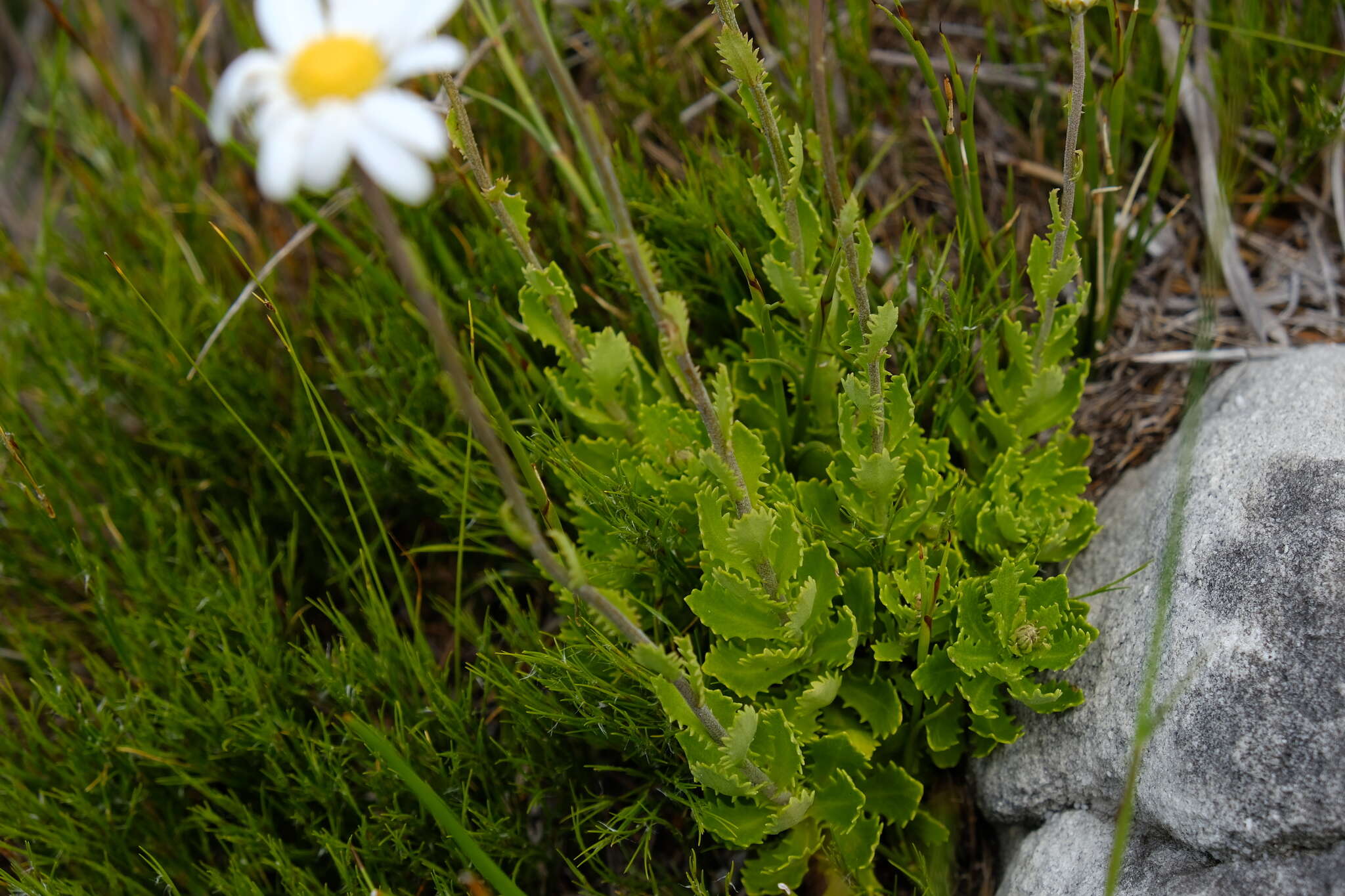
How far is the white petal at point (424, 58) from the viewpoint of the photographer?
918 millimetres

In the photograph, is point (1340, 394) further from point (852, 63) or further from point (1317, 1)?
point (852, 63)

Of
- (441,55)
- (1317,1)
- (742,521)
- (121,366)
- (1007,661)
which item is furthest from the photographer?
(121,366)

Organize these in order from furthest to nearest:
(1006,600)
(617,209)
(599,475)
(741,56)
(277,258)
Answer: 1. (277,258)
2. (599,475)
3. (1006,600)
4. (741,56)
5. (617,209)

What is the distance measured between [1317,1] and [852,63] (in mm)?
1028

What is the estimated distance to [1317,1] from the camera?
230cm

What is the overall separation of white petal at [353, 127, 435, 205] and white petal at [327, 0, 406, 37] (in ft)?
0.41

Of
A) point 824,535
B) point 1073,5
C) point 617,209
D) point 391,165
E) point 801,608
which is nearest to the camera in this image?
point 391,165

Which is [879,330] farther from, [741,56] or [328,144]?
[328,144]

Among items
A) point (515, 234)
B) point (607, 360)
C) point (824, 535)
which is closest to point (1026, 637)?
point (824, 535)

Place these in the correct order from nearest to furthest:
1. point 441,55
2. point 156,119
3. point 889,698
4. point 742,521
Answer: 1. point 441,55
2. point 742,521
3. point 889,698
4. point 156,119

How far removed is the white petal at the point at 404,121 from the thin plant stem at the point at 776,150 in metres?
0.65

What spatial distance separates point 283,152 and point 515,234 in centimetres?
73

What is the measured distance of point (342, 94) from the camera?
933 millimetres

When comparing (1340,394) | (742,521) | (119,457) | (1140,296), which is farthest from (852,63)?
(119,457)
